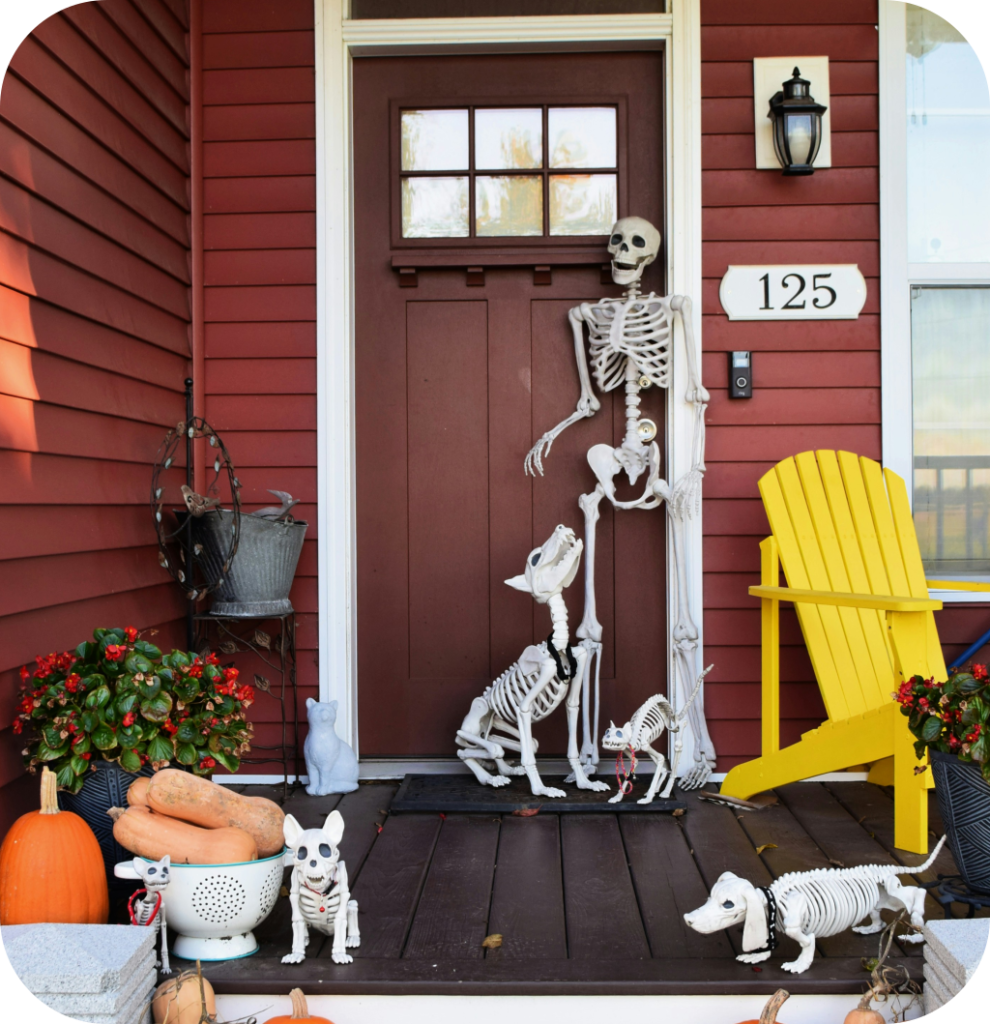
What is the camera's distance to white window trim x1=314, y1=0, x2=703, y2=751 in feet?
11.2

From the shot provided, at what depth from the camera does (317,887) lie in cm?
202

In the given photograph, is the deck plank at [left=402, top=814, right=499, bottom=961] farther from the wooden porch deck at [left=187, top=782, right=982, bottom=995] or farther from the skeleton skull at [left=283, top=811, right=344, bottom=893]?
the skeleton skull at [left=283, top=811, right=344, bottom=893]

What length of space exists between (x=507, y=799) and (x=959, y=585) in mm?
1624

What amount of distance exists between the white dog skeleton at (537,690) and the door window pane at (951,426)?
1.41m

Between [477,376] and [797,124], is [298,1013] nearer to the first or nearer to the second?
[477,376]

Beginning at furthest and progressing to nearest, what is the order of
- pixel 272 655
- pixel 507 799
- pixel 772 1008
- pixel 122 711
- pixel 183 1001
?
pixel 272 655
pixel 507 799
pixel 122 711
pixel 183 1001
pixel 772 1008

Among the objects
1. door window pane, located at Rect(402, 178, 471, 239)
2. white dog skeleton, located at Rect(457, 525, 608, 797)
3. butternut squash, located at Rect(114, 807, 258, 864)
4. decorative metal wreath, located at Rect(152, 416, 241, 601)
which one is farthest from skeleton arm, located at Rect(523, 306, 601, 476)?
butternut squash, located at Rect(114, 807, 258, 864)

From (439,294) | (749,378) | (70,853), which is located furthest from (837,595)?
(70,853)

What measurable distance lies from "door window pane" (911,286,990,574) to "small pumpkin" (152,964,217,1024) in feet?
9.17

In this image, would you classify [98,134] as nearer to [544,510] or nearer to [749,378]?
[544,510]

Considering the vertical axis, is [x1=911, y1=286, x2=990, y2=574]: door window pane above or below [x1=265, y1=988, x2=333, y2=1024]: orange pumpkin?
above

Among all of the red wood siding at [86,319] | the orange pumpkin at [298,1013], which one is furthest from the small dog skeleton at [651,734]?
the red wood siding at [86,319]

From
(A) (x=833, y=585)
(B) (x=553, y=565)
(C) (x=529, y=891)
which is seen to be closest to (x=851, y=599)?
(A) (x=833, y=585)

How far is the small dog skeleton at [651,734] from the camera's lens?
290 cm
